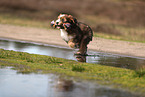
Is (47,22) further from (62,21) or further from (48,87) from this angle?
(48,87)

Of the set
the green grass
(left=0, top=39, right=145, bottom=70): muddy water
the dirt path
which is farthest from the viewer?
the green grass

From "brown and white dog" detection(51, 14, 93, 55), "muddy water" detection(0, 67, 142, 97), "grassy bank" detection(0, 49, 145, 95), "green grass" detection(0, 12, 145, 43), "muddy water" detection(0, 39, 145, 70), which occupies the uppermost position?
"green grass" detection(0, 12, 145, 43)

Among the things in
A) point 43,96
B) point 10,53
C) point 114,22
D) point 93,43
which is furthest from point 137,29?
point 43,96

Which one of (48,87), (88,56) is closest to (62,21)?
(88,56)

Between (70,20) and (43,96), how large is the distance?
4933mm

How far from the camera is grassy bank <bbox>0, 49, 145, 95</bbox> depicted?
432 inches

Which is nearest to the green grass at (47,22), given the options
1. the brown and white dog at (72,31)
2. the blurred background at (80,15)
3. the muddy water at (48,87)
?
the blurred background at (80,15)

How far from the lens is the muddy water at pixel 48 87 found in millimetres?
9547

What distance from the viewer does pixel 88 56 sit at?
52.2ft

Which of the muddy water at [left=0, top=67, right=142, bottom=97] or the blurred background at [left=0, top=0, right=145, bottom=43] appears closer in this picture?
the muddy water at [left=0, top=67, right=142, bottom=97]

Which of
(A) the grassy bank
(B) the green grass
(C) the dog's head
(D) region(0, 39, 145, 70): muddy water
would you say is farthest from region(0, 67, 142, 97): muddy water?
(B) the green grass

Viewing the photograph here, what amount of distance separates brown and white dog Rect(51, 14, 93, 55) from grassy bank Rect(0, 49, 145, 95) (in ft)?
2.53

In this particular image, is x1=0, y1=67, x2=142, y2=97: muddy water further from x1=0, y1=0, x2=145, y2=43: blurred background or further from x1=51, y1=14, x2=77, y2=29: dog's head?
x1=0, y1=0, x2=145, y2=43: blurred background

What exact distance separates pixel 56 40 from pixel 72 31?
7.33 metres
